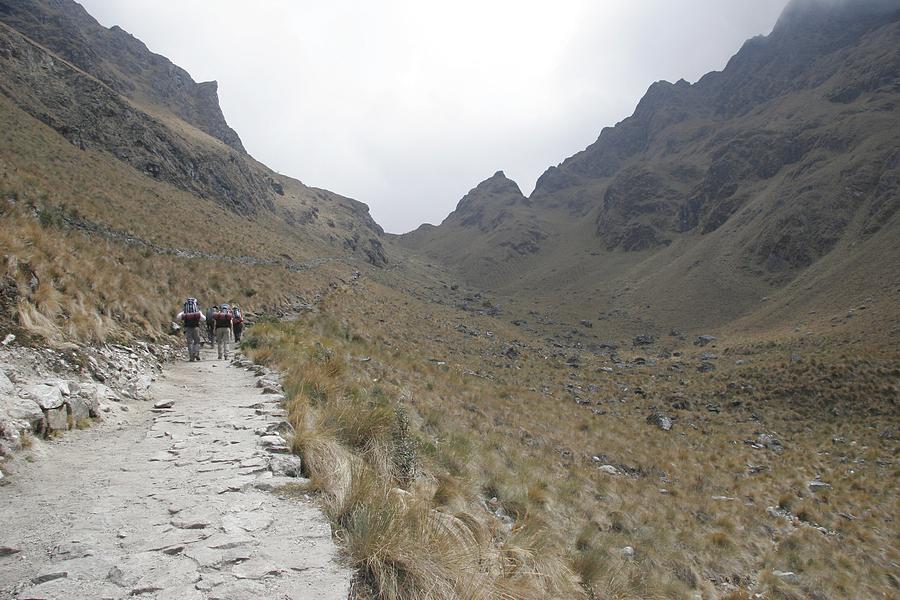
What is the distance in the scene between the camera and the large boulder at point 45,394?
5.22 m

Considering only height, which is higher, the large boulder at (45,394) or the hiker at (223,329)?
the hiker at (223,329)

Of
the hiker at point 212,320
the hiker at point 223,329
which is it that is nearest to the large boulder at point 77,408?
the hiker at point 223,329

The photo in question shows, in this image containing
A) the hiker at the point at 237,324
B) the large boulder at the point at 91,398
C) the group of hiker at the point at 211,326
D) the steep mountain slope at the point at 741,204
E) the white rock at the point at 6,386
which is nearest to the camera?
the white rock at the point at 6,386

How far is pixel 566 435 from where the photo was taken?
50.5ft

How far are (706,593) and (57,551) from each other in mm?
8891

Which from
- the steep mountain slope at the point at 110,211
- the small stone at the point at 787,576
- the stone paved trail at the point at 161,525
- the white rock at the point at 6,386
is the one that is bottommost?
the small stone at the point at 787,576

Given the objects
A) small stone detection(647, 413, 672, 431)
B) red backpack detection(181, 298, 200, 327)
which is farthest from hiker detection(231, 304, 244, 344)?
small stone detection(647, 413, 672, 431)

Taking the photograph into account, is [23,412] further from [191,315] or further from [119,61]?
[119,61]

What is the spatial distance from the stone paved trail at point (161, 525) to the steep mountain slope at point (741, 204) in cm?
5304

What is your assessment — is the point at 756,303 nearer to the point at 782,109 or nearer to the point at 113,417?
the point at 113,417

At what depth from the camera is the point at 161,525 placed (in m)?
3.60

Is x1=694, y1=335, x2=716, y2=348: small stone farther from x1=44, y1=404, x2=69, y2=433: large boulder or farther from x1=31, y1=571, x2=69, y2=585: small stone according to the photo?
x1=31, y1=571, x2=69, y2=585: small stone

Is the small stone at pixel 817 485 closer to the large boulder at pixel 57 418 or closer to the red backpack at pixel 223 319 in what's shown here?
the large boulder at pixel 57 418

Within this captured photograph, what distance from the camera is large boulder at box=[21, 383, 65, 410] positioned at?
5.22 metres
